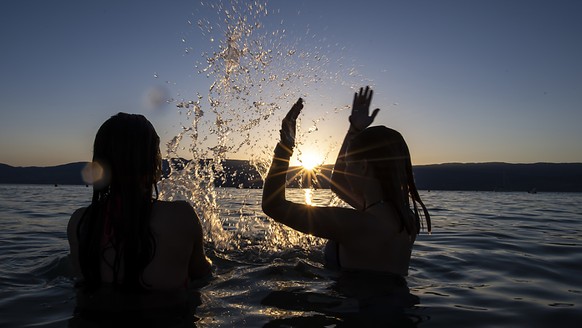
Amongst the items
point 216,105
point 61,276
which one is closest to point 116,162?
point 61,276

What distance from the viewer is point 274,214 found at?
3.20 metres

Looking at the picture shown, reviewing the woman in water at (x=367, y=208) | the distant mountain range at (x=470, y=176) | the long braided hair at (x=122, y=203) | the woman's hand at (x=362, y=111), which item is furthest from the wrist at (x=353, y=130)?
the distant mountain range at (x=470, y=176)

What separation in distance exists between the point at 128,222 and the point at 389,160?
211 centimetres

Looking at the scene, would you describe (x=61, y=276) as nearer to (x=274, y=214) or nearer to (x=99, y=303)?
(x=99, y=303)

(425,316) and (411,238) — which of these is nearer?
(425,316)

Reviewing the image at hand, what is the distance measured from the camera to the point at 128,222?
10.0 feet

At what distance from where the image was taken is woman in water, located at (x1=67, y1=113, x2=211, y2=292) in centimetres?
309

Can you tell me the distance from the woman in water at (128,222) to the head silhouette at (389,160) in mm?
1560

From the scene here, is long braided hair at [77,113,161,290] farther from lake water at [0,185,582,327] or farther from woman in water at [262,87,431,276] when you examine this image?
woman in water at [262,87,431,276]

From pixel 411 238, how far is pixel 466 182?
131 meters

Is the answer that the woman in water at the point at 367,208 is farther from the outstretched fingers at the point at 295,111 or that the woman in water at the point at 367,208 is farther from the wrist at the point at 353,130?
the wrist at the point at 353,130

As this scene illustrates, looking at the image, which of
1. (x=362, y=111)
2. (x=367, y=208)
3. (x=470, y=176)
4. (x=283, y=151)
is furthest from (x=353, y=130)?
(x=470, y=176)

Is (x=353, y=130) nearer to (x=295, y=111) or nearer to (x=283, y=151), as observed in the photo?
(x=295, y=111)

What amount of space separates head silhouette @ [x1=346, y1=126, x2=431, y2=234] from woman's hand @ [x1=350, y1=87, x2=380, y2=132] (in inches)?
31.0
